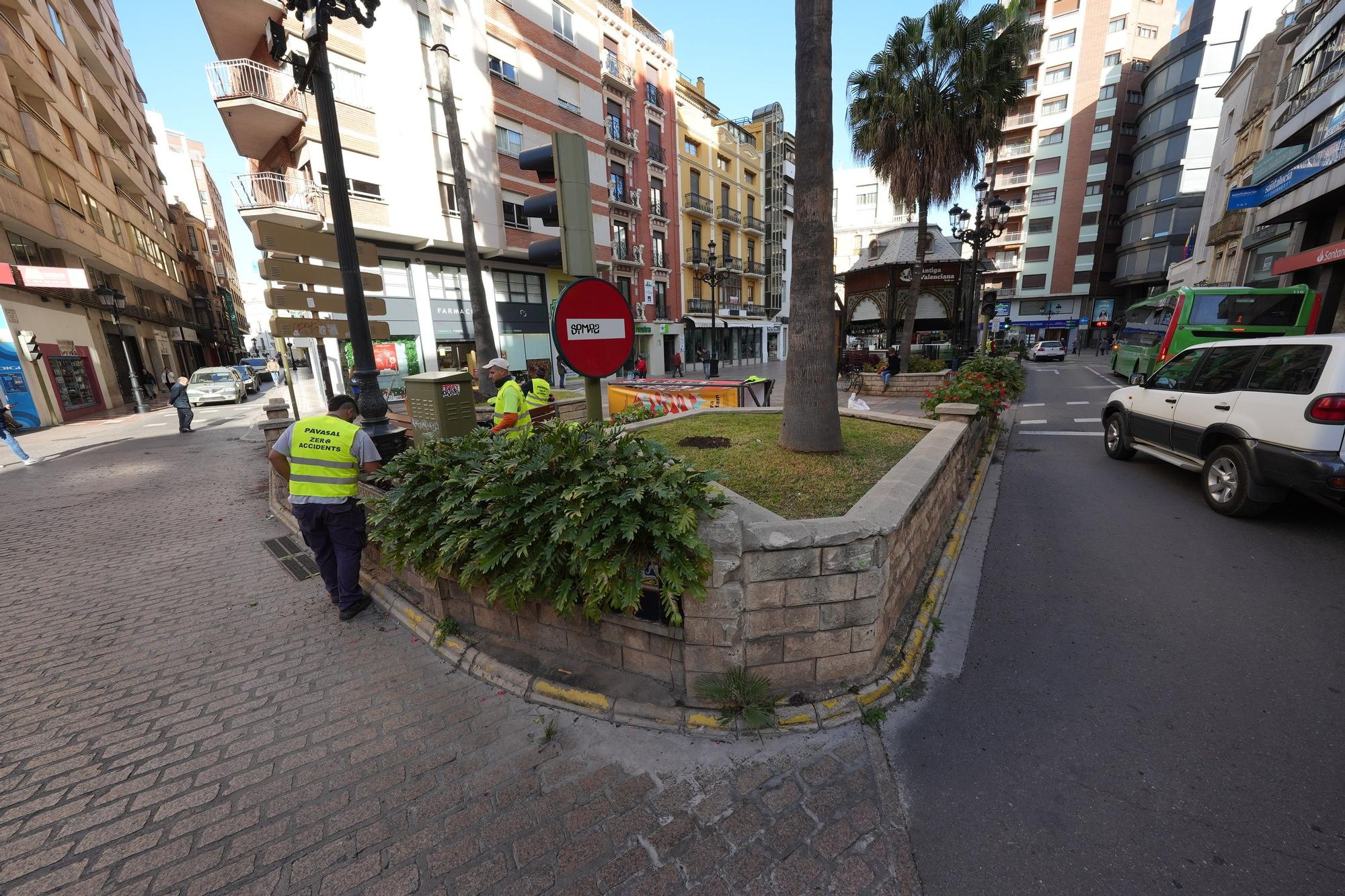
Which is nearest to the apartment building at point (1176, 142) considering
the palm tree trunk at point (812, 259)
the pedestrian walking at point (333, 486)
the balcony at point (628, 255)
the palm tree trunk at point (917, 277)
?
the palm tree trunk at point (917, 277)

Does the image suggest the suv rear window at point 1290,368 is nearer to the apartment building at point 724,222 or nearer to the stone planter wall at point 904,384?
the stone planter wall at point 904,384

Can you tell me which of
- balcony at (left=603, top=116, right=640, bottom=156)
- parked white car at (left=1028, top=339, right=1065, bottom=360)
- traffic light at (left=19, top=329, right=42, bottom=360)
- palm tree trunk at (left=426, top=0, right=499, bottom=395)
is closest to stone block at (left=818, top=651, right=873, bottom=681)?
palm tree trunk at (left=426, top=0, right=499, bottom=395)

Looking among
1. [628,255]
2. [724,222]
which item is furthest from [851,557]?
[724,222]

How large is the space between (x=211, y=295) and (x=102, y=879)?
65.8 metres

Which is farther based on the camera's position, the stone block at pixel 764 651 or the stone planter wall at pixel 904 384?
the stone planter wall at pixel 904 384

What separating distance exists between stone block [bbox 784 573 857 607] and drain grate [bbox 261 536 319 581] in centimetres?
450

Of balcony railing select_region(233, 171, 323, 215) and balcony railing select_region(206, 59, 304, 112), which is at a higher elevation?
balcony railing select_region(206, 59, 304, 112)

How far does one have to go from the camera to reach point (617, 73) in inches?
1021

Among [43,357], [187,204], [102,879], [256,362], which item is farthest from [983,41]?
[187,204]

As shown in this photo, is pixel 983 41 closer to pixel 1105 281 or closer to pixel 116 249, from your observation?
pixel 116 249

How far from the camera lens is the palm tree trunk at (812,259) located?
465 centimetres

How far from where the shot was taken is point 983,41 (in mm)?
14078

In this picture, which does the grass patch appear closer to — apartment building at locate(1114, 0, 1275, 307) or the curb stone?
the curb stone

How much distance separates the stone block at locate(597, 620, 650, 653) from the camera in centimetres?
292
